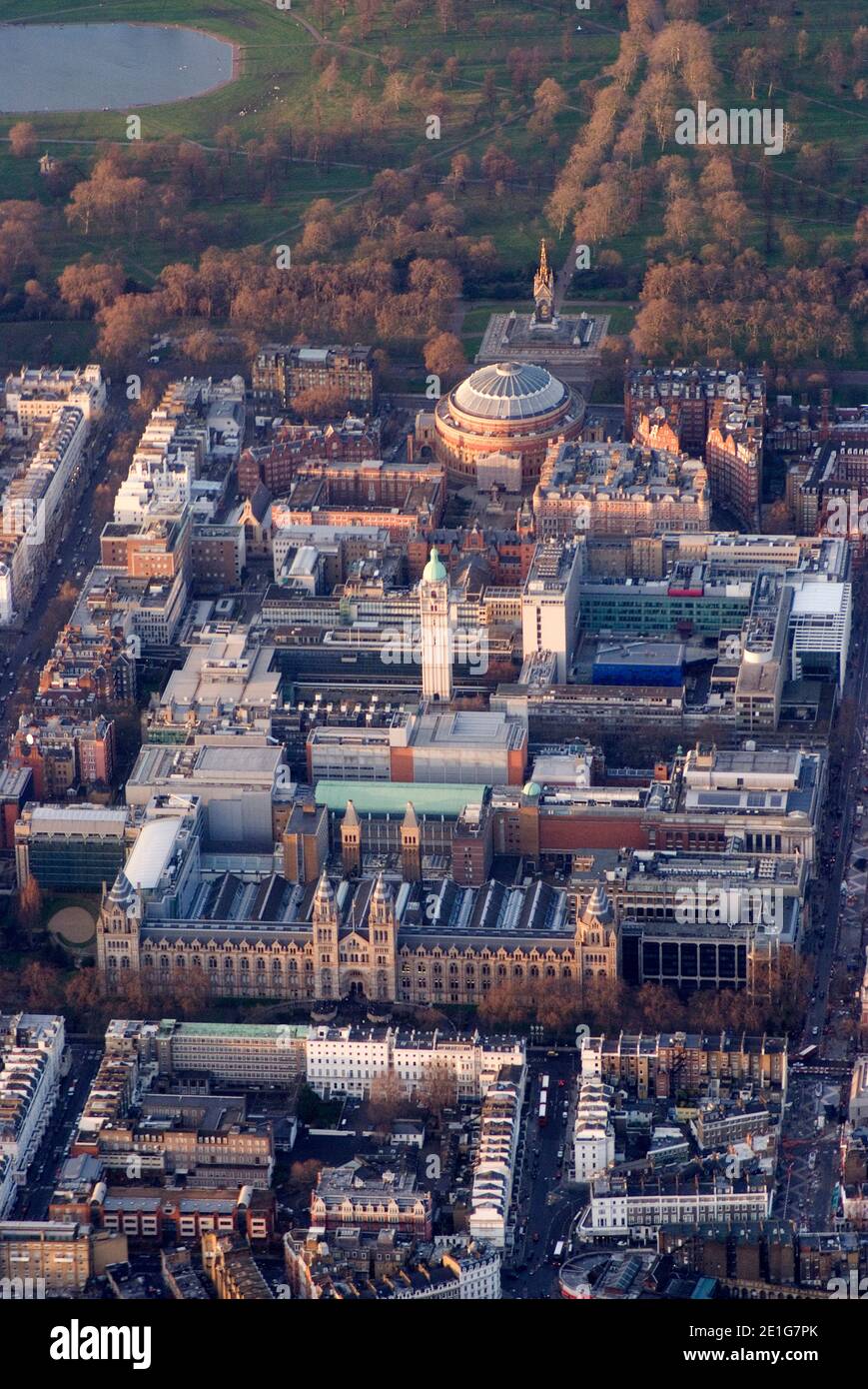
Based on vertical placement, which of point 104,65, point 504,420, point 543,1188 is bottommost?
point 543,1188

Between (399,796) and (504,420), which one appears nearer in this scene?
(399,796)

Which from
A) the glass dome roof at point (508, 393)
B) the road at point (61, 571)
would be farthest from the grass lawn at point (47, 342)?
the glass dome roof at point (508, 393)

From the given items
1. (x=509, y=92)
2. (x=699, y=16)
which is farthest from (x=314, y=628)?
(x=699, y=16)

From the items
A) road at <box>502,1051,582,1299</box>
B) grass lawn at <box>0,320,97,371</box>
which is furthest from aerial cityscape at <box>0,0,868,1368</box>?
grass lawn at <box>0,320,97,371</box>

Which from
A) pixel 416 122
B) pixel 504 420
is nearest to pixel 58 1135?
pixel 504 420

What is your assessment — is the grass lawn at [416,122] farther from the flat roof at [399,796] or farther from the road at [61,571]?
the flat roof at [399,796]

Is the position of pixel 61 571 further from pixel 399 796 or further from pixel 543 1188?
pixel 543 1188

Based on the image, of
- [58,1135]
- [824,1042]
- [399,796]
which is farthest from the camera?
[399,796]
